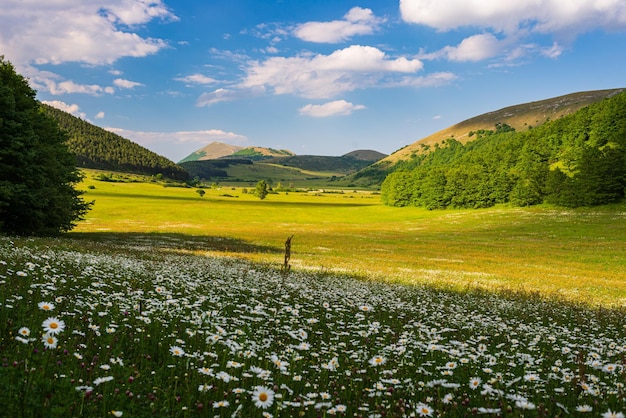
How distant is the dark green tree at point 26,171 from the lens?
102 feet

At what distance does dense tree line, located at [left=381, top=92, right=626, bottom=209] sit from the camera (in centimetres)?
9212

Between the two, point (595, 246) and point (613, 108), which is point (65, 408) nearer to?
point (595, 246)

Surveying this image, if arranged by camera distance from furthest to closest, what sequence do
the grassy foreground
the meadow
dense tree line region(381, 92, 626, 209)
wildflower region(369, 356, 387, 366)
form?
dense tree line region(381, 92, 626, 209) → wildflower region(369, 356, 387, 366) → the meadow → the grassy foreground

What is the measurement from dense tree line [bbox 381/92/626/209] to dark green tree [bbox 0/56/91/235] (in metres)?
105

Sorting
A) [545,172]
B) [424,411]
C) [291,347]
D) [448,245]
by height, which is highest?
[545,172]

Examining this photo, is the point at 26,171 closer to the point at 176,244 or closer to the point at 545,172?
Result: the point at 176,244

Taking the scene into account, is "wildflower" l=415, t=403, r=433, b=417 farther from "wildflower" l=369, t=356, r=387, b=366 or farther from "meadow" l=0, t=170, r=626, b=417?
"wildflower" l=369, t=356, r=387, b=366

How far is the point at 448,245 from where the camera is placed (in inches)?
2303

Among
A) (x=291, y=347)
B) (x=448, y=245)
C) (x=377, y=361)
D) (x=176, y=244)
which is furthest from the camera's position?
(x=448, y=245)

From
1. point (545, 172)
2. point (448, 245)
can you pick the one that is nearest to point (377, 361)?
point (448, 245)

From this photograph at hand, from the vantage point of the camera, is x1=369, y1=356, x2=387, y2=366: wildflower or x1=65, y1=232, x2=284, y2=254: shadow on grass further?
x1=65, y1=232, x2=284, y2=254: shadow on grass

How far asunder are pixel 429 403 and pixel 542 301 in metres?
16.9

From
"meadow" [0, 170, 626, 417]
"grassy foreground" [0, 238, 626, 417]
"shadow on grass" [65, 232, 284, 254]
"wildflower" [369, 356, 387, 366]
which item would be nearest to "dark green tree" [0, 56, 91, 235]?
"shadow on grass" [65, 232, 284, 254]

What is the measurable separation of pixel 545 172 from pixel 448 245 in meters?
64.1
